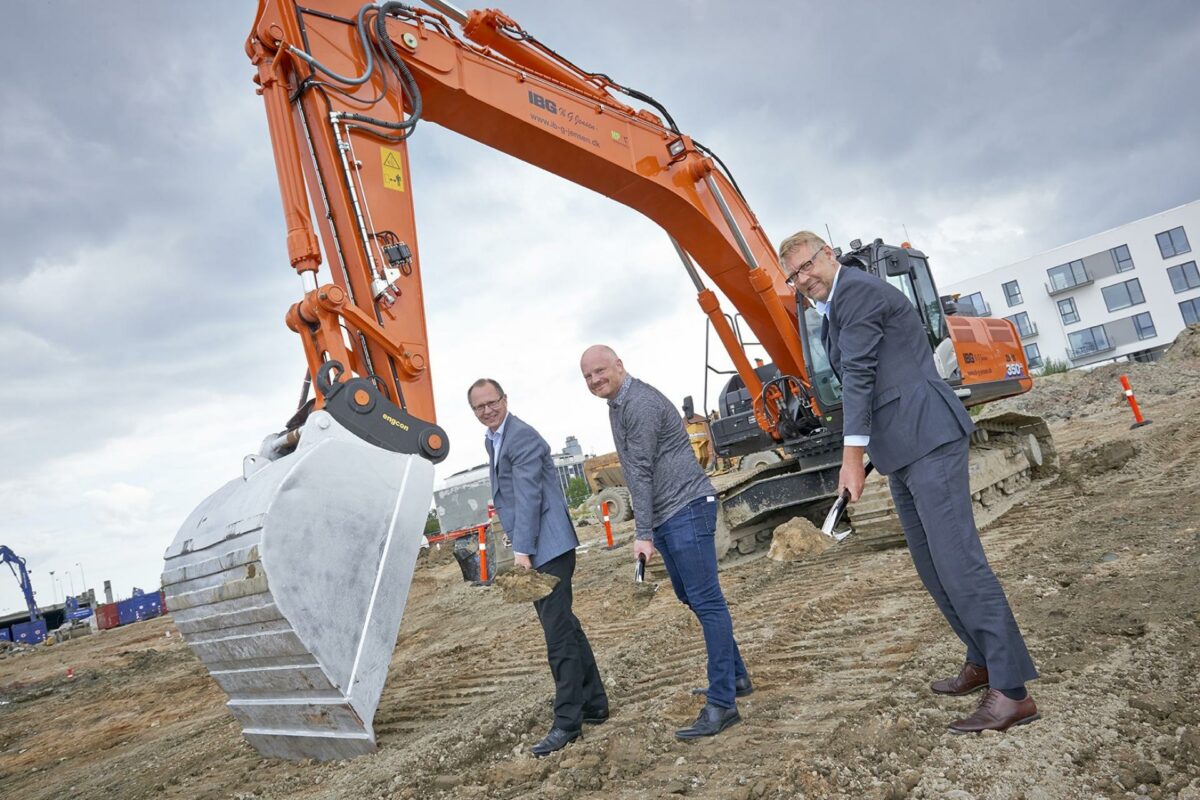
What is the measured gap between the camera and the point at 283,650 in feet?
12.0

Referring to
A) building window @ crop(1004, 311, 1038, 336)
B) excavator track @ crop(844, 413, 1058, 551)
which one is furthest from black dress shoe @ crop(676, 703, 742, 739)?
building window @ crop(1004, 311, 1038, 336)

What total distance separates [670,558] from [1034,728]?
1589 mm

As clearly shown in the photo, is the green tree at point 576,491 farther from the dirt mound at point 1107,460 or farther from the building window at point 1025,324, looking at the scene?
the building window at point 1025,324

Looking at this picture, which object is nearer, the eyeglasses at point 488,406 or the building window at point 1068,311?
the eyeglasses at point 488,406

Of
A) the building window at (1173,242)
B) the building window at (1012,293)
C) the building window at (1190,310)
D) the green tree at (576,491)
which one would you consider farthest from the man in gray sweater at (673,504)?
the building window at (1012,293)

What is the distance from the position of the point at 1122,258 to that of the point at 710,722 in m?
50.5

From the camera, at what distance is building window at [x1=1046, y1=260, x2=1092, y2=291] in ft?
149

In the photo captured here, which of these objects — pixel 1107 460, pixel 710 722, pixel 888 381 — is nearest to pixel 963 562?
pixel 888 381

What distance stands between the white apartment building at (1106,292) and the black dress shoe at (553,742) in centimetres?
4164

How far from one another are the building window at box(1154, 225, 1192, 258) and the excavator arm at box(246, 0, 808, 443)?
152 feet

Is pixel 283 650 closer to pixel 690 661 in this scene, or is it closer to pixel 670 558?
pixel 670 558

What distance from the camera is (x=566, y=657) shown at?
3.83 m

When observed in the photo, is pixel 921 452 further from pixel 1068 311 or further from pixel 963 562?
pixel 1068 311

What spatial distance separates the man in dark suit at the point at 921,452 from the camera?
2.89 m
